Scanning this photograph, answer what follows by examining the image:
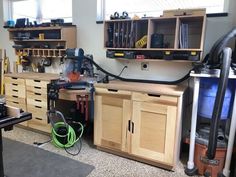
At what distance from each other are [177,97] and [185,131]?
32.6 inches

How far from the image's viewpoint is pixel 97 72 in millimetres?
3213

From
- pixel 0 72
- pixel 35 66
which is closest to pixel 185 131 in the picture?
pixel 35 66

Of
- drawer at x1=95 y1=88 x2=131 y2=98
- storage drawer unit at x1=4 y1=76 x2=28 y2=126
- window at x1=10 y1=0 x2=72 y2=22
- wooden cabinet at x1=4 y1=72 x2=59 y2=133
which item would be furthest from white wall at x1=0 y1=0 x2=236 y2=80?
storage drawer unit at x1=4 y1=76 x2=28 y2=126

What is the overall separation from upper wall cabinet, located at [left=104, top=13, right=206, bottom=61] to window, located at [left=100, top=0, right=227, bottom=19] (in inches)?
10.7

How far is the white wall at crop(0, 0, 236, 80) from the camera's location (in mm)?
2453

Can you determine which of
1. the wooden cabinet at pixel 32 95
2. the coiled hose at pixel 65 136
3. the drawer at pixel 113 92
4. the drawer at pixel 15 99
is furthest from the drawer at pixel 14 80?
the drawer at pixel 113 92

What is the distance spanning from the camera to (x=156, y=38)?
2479mm

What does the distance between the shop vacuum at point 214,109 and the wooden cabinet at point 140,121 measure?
0.19m

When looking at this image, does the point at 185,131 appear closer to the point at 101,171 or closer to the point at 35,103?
the point at 101,171

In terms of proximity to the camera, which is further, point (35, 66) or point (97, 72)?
point (35, 66)

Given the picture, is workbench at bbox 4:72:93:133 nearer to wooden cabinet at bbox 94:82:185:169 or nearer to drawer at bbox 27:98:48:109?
drawer at bbox 27:98:48:109

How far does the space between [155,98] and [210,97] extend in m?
0.55

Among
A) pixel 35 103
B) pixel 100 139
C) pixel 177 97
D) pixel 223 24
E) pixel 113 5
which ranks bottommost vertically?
pixel 100 139

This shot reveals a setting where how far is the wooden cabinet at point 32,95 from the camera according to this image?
3008mm
